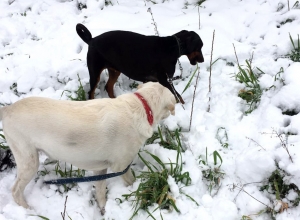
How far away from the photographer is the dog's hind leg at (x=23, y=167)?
250 cm

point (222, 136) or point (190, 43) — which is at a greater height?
point (190, 43)

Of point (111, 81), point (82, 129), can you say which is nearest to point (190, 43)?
point (111, 81)

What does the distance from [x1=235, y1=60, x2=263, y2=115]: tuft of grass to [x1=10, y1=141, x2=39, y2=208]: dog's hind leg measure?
213 cm

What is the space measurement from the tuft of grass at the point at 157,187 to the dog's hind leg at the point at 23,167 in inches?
32.2

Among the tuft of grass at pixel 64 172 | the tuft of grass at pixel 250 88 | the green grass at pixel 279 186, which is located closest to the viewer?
the green grass at pixel 279 186

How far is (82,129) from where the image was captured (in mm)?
2369

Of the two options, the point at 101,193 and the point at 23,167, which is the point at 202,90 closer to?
the point at 101,193

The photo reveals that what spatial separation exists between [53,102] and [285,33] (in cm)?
318

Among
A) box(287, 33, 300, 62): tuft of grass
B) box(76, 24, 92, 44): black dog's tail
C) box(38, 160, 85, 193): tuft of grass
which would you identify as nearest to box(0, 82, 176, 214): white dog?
box(38, 160, 85, 193): tuft of grass

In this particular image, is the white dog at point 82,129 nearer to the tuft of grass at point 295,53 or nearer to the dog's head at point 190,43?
the dog's head at point 190,43

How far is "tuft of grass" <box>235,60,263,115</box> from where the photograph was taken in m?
3.33

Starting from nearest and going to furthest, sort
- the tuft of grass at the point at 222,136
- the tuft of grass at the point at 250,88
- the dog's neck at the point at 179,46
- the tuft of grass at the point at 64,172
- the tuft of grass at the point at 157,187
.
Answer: the tuft of grass at the point at 157,187 → the tuft of grass at the point at 64,172 → the tuft of grass at the point at 222,136 → the tuft of grass at the point at 250,88 → the dog's neck at the point at 179,46

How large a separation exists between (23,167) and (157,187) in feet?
3.68

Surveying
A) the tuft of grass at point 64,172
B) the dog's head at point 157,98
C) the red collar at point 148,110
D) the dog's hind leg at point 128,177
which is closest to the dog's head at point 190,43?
the dog's head at point 157,98
